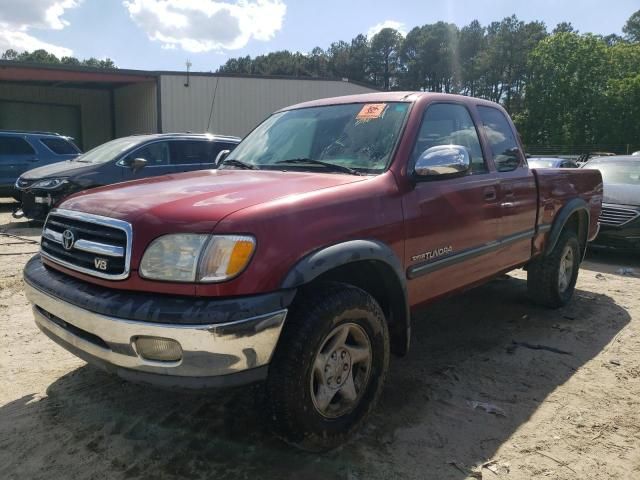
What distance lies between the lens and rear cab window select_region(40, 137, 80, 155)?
1183 cm

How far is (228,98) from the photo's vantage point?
21375 mm

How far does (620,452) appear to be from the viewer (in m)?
2.77

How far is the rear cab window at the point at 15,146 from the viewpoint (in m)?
11.4

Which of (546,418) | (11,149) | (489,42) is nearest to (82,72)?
(11,149)

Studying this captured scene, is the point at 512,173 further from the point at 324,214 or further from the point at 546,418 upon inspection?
the point at 324,214

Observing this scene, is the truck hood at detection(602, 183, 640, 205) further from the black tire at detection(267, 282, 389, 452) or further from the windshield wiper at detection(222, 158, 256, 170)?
the black tire at detection(267, 282, 389, 452)

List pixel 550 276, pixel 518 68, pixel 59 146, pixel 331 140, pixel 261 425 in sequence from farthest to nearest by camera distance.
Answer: pixel 518 68
pixel 59 146
pixel 550 276
pixel 331 140
pixel 261 425

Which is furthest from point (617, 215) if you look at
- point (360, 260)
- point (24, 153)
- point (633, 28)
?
point (633, 28)

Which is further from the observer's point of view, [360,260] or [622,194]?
[622,194]

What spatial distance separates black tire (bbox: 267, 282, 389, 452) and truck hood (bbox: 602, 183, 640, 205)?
6.71m

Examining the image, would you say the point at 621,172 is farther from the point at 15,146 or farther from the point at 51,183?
the point at 15,146

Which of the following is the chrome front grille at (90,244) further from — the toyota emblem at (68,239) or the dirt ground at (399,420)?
the dirt ground at (399,420)

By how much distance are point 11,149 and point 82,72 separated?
26.9 ft

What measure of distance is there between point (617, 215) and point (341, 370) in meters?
6.81
